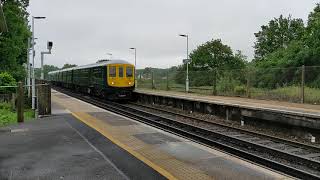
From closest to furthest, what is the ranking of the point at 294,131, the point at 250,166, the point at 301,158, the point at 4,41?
the point at 250,166, the point at 301,158, the point at 294,131, the point at 4,41

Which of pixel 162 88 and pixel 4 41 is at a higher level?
pixel 4 41

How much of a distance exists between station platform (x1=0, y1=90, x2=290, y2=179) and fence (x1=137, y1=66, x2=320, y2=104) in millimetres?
13033

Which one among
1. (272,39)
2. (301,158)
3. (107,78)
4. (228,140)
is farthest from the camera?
(272,39)

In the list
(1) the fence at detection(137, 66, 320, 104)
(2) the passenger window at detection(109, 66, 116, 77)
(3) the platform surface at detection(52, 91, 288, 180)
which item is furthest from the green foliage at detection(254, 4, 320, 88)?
(3) the platform surface at detection(52, 91, 288, 180)

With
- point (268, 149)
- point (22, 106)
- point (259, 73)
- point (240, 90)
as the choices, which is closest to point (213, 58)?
point (240, 90)

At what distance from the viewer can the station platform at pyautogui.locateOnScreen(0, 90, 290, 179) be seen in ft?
24.8

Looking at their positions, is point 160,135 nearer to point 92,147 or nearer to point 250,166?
point 92,147

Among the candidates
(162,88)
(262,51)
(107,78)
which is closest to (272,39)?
(262,51)

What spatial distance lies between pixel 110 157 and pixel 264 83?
67.0ft

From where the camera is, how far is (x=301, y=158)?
988 centimetres

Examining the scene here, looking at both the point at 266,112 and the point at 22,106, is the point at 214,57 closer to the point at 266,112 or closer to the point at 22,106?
the point at 266,112

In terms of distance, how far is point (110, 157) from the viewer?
889cm

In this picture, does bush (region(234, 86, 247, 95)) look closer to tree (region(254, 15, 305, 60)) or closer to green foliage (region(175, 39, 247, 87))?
green foliage (region(175, 39, 247, 87))

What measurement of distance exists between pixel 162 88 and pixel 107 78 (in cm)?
1535
